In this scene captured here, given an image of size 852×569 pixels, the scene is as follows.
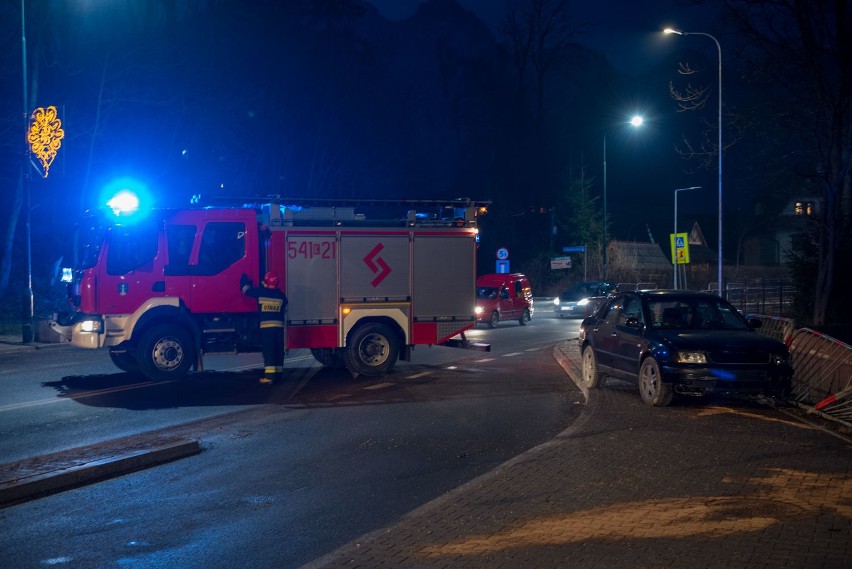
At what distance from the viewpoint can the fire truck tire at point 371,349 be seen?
15.4 meters

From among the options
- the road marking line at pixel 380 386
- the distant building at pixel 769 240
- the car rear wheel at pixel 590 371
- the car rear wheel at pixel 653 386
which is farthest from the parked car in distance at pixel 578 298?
the distant building at pixel 769 240

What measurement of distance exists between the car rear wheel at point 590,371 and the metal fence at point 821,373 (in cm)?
290

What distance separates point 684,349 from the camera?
1140cm

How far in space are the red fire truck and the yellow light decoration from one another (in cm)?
1068

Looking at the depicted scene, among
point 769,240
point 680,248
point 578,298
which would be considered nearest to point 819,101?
point 680,248

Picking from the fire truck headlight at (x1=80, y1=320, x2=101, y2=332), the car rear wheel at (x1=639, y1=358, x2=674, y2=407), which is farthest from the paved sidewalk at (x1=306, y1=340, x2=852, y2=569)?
the fire truck headlight at (x1=80, y1=320, x2=101, y2=332)

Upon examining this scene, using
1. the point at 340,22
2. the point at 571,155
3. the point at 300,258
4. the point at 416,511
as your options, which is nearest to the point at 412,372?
the point at 300,258

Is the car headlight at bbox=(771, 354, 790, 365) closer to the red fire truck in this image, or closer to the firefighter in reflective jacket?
the red fire truck

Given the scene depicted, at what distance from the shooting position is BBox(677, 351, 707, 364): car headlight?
446 inches

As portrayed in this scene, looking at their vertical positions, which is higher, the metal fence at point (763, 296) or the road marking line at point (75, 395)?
the metal fence at point (763, 296)

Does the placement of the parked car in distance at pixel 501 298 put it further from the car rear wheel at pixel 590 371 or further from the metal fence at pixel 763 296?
the car rear wheel at pixel 590 371

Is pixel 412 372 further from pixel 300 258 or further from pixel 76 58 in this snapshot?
pixel 76 58

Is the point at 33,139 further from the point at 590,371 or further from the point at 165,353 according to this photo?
the point at 590,371

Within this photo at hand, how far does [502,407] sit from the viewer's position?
12.3m
